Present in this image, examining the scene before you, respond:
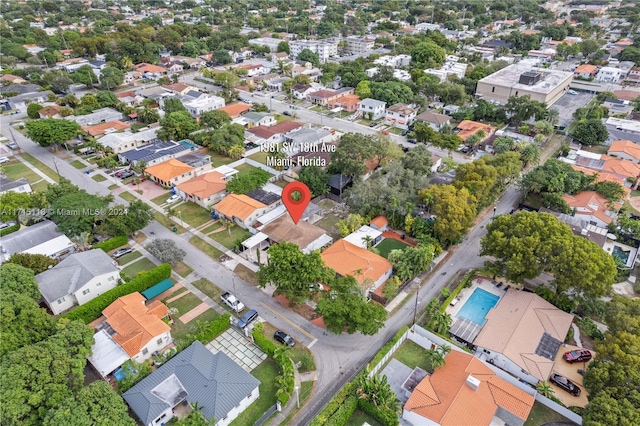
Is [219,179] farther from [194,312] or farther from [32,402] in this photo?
[32,402]

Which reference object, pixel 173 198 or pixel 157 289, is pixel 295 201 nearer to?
pixel 157 289

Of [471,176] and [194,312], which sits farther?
[471,176]

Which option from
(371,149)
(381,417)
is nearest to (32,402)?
(381,417)

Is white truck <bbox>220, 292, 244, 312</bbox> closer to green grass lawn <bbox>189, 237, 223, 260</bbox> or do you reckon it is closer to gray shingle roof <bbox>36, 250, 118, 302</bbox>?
green grass lawn <bbox>189, 237, 223, 260</bbox>

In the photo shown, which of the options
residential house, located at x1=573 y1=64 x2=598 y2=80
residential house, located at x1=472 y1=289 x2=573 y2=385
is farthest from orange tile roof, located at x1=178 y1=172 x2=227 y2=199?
residential house, located at x1=573 y1=64 x2=598 y2=80

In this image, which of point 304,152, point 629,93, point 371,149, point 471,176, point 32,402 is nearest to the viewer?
point 32,402

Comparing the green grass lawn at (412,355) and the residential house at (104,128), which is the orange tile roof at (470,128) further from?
the residential house at (104,128)

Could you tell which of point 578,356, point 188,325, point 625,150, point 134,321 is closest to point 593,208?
point 625,150
